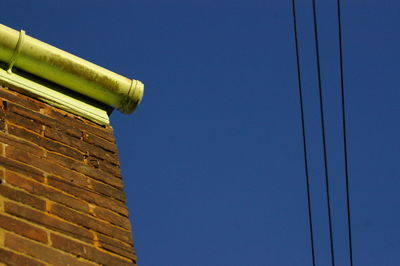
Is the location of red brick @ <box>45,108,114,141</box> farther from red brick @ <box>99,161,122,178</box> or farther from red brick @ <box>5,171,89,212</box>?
red brick @ <box>5,171,89,212</box>

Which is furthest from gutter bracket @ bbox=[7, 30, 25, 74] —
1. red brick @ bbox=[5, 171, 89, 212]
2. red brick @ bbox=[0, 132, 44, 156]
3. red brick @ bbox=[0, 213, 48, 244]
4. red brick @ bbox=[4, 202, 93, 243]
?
red brick @ bbox=[0, 213, 48, 244]

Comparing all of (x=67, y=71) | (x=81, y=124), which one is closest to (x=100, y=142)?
(x=81, y=124)

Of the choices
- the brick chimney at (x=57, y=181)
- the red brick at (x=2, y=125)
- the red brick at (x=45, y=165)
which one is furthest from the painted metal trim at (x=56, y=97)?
the red brick at (x=45, y=165)

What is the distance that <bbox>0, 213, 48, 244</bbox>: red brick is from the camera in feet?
11.5

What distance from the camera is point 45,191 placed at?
3.93 metres

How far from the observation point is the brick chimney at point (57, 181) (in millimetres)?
3607

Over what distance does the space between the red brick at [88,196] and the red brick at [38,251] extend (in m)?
0.51

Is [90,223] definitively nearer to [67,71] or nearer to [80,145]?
[80,145]

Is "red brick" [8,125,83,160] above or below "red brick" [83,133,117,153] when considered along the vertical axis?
below

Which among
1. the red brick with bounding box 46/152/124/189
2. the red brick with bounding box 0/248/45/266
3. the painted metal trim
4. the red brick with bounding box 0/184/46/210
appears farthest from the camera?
the painted metal trim

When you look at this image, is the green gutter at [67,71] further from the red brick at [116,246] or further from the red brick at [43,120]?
the red brick at [116,246]

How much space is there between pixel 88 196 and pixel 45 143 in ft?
1.29

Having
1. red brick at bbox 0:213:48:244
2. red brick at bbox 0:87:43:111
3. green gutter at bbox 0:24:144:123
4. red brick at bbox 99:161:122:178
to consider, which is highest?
green gutter at bbox 0:24:144:123

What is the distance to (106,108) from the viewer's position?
500cm
